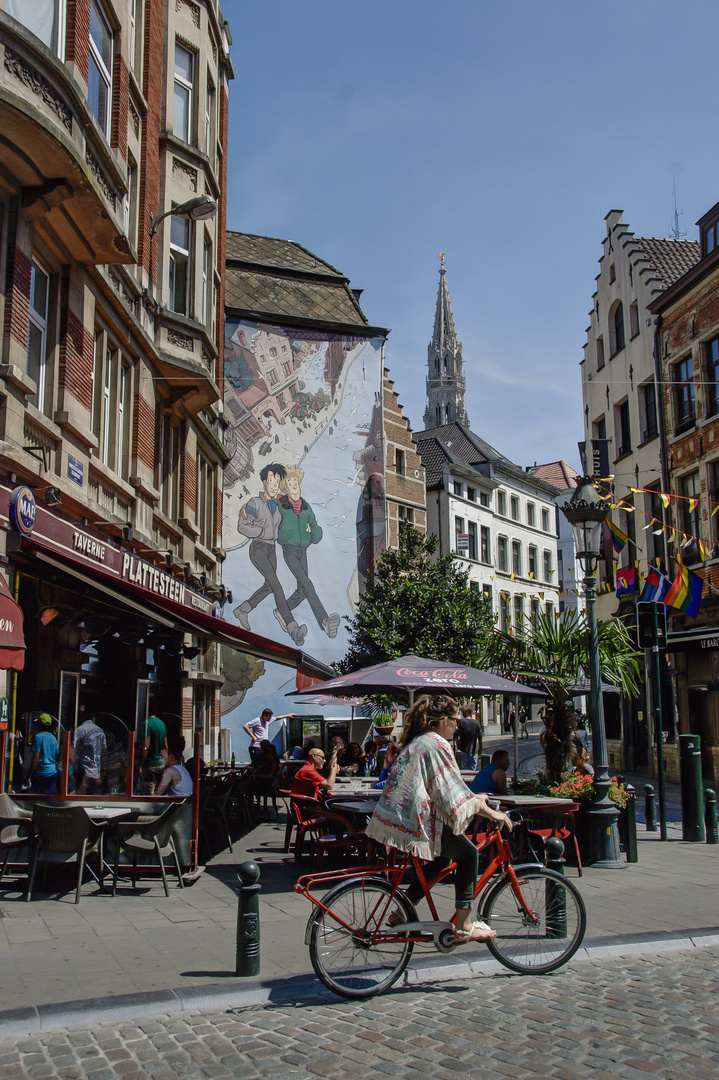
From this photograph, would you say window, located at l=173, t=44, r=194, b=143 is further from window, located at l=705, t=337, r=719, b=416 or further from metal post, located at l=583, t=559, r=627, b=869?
metal post, located at l=583, t=559, r=627, b=869

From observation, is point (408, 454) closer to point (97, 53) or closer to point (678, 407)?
point (678, 407)

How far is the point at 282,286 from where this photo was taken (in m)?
37.8

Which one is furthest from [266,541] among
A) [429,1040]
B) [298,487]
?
[429,1040]

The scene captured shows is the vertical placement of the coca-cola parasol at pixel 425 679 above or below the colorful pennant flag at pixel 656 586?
below

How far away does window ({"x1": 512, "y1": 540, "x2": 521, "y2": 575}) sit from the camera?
59.7 metres

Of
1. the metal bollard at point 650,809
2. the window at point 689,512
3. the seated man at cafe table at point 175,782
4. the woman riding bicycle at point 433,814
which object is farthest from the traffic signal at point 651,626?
the window at point 689,512

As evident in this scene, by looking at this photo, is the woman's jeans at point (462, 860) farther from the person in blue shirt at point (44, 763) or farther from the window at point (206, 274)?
the window at point (206, 274)

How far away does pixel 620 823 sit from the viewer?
11.0 metres

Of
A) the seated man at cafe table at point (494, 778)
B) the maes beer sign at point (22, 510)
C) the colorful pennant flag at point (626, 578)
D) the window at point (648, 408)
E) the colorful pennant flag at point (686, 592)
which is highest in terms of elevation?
the window at point (648, 408)

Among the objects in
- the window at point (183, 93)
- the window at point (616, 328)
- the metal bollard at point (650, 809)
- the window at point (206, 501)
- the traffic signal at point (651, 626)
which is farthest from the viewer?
the window at point (616, 328)

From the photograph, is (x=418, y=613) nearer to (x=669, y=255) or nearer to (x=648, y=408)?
(x=648, y=408)

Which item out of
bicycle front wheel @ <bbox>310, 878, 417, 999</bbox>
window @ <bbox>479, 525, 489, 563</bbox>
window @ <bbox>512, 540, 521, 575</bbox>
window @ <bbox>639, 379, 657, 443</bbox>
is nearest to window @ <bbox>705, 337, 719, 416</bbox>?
window @ <bbox>639, 379, 657, 443</bbox>

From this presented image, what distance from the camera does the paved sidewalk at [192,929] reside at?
5.61 meters

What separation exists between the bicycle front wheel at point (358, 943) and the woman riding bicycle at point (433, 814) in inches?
9.2
